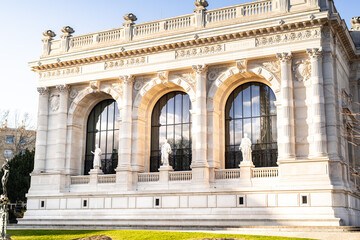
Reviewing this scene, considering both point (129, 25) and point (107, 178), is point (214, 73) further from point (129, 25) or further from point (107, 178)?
point (107, 178)

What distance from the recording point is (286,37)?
120ft

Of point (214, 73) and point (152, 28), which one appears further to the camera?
point (152, 28)

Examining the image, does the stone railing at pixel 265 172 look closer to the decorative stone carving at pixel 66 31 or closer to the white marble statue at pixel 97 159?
the white marble statue at pixel 97 159

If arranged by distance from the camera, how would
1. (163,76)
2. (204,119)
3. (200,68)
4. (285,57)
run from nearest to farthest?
(285,57) → (204,119) → (200,68) → (163,76)

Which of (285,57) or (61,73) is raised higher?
(61,73)

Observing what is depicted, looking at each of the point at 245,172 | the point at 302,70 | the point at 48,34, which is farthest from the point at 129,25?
the point at 245,172

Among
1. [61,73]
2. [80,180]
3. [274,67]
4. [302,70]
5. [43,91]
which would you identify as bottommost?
[80,180]

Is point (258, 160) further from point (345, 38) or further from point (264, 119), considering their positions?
point (345, 38)

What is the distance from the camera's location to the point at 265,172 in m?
36.6

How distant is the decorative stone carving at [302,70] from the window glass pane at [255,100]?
4.21m

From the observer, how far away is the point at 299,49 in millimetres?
36094

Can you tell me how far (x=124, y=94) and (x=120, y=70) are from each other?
2249mm

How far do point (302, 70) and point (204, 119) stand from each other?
8.33 meters

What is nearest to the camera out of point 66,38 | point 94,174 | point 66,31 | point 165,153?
point 165,153
